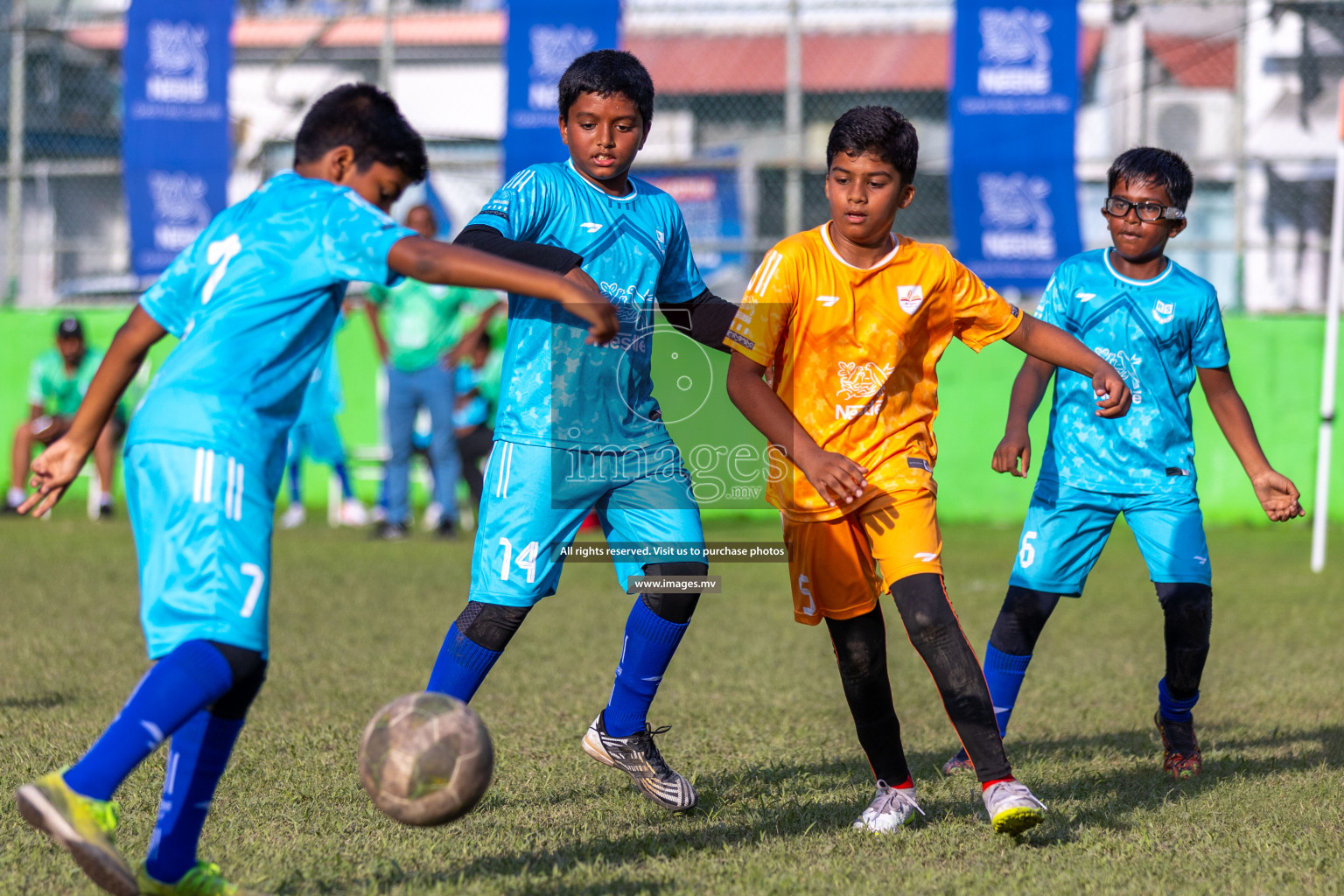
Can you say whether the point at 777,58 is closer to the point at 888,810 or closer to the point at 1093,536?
the point at 1093,536

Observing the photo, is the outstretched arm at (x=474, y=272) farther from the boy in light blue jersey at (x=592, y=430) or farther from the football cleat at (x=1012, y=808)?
the football cleat at (x=1012, y=808)

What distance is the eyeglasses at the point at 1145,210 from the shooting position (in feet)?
15.6

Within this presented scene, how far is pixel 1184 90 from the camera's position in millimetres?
14656

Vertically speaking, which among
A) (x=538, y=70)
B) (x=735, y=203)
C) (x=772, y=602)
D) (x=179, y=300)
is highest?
(x=538, y=70)

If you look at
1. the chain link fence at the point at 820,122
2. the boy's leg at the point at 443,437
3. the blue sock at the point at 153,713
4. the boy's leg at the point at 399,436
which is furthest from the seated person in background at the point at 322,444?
the blue sock at the point at 153,713

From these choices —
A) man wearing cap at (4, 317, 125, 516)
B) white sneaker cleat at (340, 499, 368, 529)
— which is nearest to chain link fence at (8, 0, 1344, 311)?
man wearing cap at (4, 317, 125, 516)

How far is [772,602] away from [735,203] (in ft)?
17.9

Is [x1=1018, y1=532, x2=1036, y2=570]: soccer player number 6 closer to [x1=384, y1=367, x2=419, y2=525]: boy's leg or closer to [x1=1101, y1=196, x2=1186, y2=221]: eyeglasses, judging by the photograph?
[x1=1101, y1=196, x2=1186, y2=221]: eyeglasses

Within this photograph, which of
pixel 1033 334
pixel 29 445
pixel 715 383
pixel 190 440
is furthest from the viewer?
pixel 29 445

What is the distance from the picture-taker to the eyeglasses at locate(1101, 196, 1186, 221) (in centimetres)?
476

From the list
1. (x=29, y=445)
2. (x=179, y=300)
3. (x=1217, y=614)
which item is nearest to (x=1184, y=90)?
(x=1217, y=614)

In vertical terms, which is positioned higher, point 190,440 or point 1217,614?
point 190,440

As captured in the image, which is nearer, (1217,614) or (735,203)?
(1217,614)

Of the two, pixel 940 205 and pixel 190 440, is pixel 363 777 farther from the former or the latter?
pixel 940 205
